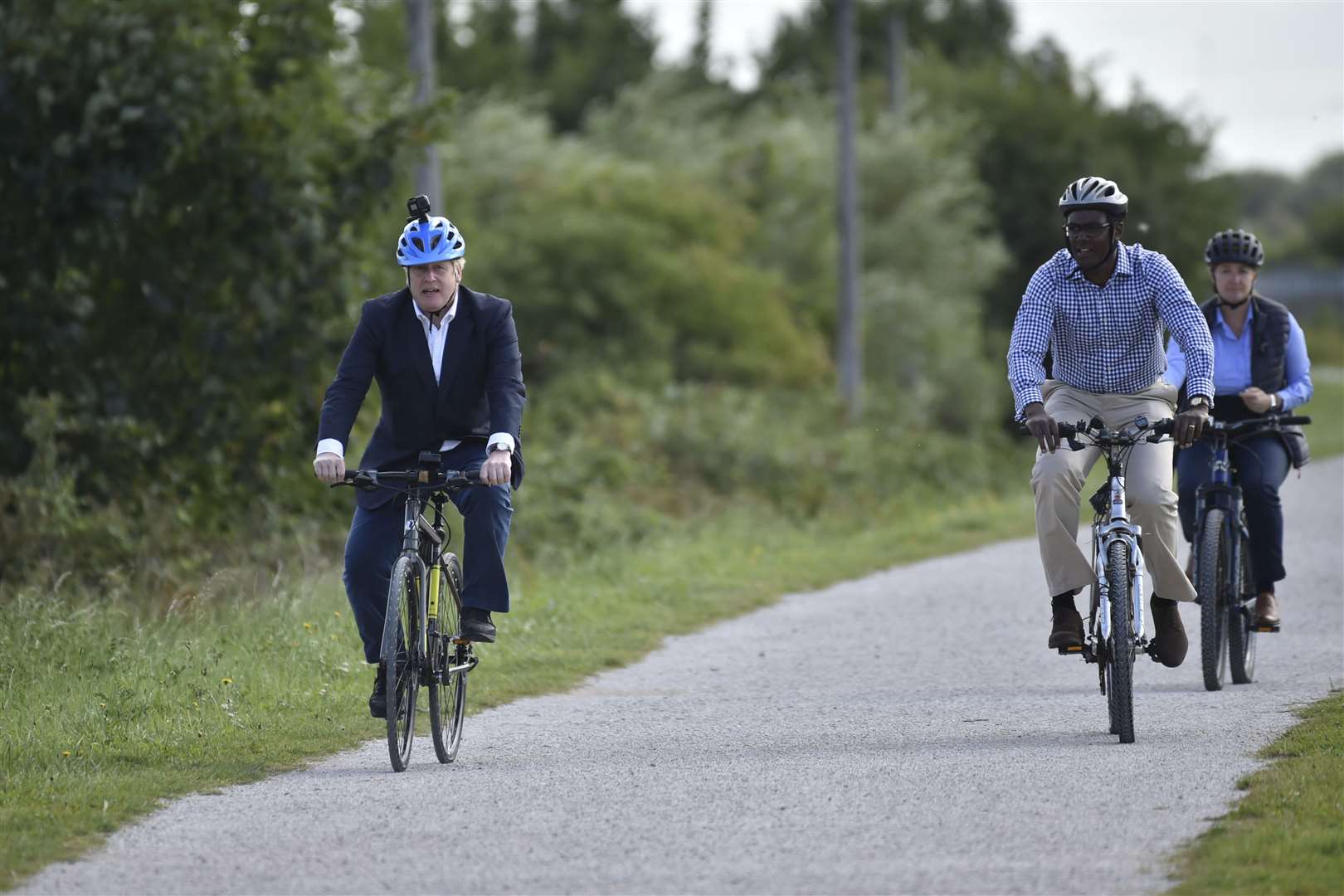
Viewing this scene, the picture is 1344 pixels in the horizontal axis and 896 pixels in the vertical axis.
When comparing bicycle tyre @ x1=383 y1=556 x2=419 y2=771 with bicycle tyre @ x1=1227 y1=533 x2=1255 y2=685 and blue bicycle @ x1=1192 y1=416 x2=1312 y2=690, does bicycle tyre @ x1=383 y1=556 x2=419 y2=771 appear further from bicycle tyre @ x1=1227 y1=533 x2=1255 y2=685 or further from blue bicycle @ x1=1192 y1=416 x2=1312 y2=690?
bicycle tyre @ x1=1227 y1=533 x2=1255 y2=685

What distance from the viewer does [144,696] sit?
876 cm

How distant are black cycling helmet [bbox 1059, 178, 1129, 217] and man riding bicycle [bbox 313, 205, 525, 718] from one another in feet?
7.43

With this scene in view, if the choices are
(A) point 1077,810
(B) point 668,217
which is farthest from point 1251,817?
(B) point 668,217

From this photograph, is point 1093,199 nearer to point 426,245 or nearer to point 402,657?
point 426,245

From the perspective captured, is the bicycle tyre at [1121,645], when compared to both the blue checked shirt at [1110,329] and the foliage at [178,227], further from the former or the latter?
the foliage at [178,227]

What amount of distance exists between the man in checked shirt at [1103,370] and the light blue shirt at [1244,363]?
1.54 m

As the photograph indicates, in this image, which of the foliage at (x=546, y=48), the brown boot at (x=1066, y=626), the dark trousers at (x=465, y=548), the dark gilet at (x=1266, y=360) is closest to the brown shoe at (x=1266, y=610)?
the dark gilet at (x=1266, y=360)

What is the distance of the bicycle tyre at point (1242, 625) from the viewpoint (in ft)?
31.1

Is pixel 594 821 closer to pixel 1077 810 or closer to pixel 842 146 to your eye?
pixel 1077 810

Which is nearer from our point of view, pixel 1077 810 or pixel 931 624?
pixel 1077 810

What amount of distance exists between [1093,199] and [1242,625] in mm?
2627

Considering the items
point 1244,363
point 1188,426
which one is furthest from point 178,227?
point 1188,426

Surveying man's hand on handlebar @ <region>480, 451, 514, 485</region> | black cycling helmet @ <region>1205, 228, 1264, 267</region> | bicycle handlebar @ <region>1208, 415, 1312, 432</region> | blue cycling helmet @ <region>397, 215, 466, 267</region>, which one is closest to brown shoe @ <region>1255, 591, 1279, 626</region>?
bicycle handlebar @ <region>1208, 415, 1312, 432</region>

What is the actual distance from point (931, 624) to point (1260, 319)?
3254 millimetres
